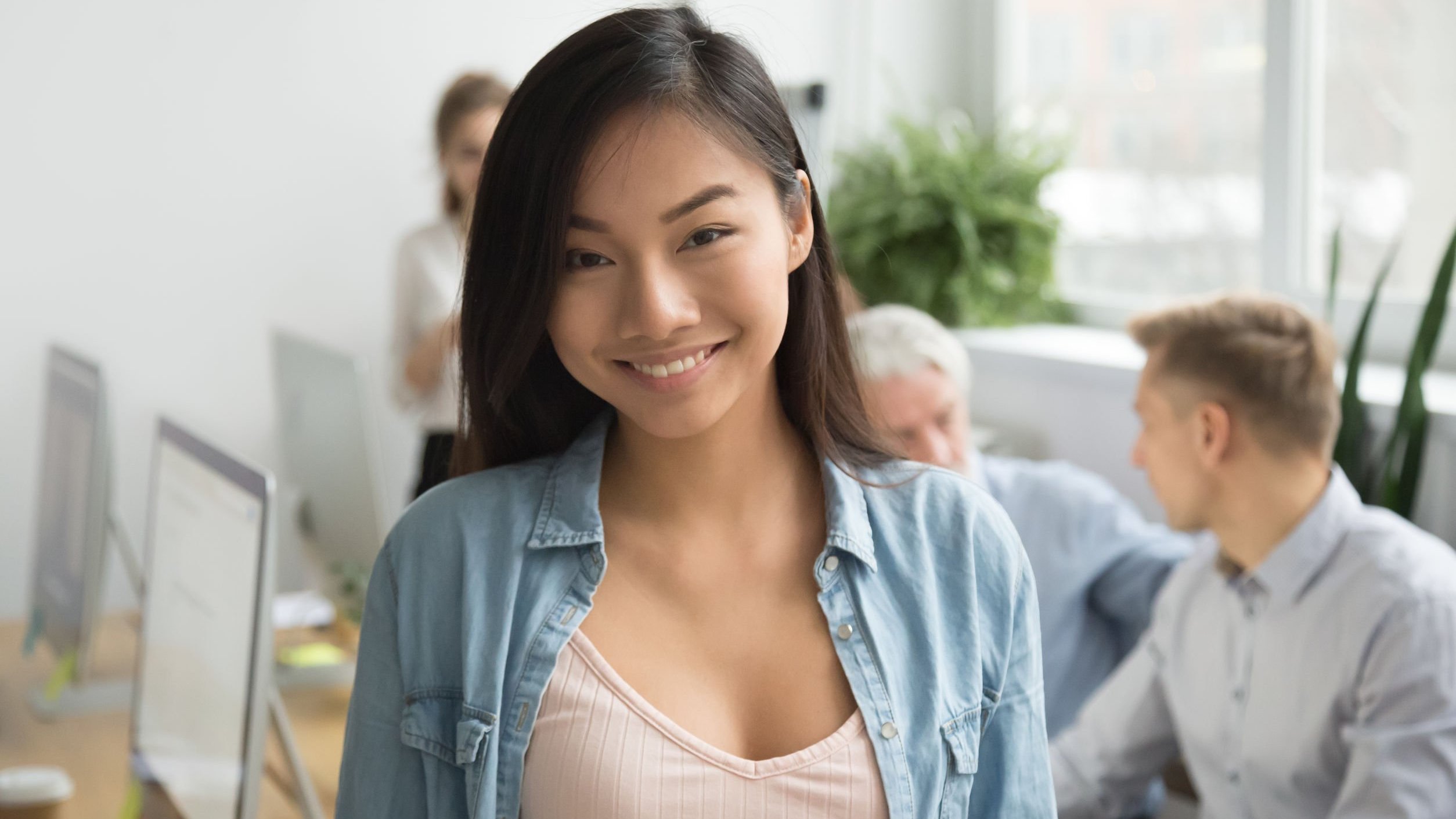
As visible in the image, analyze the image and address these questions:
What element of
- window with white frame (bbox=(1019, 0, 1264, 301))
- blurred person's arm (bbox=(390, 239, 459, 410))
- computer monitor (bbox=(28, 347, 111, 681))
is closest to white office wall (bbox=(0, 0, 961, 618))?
blurred person's arm (bbox=(390, 239, 459, 410))

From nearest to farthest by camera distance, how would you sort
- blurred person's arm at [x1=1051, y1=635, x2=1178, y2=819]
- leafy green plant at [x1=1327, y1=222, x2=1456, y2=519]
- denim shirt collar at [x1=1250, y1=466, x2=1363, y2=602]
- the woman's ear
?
the woman's ear → denim shirt collar at [x1=1250, y1=466, x2=1363, y2=602] → blurred person's arm at [x1=1051, y1=635, x2=1178, y2=819] → leafy green plant at [x1=1327, y1=222, x2=1456, y2=519]

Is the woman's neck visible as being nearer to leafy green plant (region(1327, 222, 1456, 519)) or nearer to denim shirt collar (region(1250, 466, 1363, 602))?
denim shirt collar (region(1250, 466, 1363, 602))

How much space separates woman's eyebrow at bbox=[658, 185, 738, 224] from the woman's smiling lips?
0.32 feet

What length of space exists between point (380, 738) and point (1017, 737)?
51 centimetres

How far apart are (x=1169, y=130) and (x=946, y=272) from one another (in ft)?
2.15

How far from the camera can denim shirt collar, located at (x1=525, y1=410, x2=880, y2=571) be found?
109 centimetres

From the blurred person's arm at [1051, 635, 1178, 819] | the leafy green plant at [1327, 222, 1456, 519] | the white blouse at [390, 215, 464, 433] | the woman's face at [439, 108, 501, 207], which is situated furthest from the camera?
the white blouse at [390, 215, 464, 433]

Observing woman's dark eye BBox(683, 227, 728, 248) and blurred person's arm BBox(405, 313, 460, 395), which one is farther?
blurred person's arm BBox(405, 313, 460, 395)

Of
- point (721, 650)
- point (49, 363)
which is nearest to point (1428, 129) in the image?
point (721, 650)

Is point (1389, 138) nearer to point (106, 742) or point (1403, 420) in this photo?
point (1403, 420)

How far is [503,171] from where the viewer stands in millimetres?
998

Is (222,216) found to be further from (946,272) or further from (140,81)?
(946,272)

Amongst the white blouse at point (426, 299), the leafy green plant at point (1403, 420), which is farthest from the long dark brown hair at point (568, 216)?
the white blouse at point (426, 299)

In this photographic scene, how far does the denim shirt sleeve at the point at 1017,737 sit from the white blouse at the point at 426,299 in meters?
1.97
